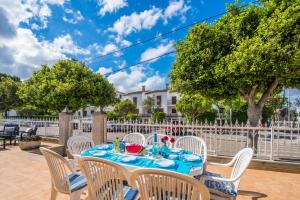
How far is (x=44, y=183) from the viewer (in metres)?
3.87

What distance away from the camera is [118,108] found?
24000 millimetres

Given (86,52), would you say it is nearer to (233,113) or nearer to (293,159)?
(293,159)

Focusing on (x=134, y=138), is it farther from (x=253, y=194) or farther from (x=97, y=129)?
(x=253, y=194)

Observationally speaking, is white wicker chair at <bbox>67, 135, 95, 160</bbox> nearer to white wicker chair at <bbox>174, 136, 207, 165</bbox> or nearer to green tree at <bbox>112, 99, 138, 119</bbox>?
white wicker chair at <bbox>174, 136, 207, 165</bbox>

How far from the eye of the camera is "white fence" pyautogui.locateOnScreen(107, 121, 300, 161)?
4.98m

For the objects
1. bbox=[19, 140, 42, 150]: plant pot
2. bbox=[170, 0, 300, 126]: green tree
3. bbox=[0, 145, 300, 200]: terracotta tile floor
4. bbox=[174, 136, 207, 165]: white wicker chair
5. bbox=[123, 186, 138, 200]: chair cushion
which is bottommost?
bbox=[0, 145, 300, 200]: terracotta tile floor

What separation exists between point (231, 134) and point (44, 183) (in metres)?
5.20

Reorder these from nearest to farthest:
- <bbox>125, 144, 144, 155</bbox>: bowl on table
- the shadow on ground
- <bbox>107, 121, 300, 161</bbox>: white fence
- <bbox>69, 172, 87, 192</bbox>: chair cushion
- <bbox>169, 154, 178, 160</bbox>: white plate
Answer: <bbox>69, 172, 87, 192</bbox>: chair cushion, <bbox>169, 154, 178, 160</bbox>: white plate, <bbox>125, 144, 144, 155</bbox>: bowl on table, the shadow on ground, <bbox>107, 121, 300, 161</bbox>: white fence

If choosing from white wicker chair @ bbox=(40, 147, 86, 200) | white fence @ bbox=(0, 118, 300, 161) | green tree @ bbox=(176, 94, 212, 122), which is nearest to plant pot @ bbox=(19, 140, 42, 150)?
white fence @ bbox=(0, 118, 300, 161)

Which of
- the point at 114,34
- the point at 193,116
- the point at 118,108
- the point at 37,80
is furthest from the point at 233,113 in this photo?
the point at 37,80

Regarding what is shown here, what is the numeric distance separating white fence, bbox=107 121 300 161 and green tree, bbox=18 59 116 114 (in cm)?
616

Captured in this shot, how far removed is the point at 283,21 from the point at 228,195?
471 centimetres

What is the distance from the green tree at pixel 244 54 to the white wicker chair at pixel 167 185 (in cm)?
428

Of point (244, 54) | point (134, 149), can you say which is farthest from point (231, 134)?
point (134, 149)
